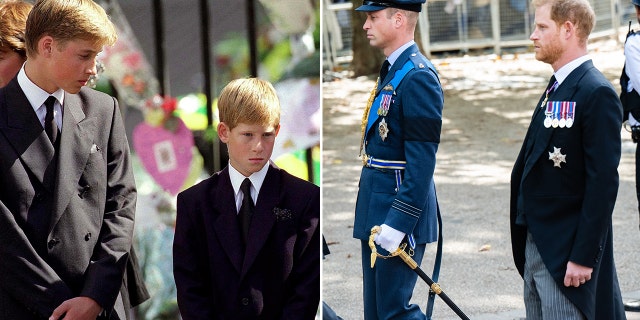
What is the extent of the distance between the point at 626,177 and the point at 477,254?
2925 millimetres

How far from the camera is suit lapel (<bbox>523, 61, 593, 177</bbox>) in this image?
4129 mm

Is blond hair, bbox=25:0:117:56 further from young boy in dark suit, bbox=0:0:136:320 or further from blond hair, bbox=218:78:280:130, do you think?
blond hair, bbox=218:78:280:130

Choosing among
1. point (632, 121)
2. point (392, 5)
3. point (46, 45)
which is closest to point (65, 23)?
point (46, 45)

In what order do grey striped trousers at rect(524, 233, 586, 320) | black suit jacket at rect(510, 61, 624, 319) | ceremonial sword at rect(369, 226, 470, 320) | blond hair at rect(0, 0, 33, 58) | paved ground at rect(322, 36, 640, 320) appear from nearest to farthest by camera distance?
blond hair at rect(0, 0, 33, 58)
black suit jacket at rect(510, 61, 624, 319)
grey striped trousers at rect(524, 233, 586, 320)
ceremonial sword at rect(369, 226, 470, 320)
paved ground at rect(322, 36, 640, 320)

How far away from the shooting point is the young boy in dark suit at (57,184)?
128 inches

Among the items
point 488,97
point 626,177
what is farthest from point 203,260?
point 488,97

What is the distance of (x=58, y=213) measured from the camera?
328 centimetres

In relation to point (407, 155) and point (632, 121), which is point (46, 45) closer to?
point (407, 155)

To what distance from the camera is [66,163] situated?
10.9ft

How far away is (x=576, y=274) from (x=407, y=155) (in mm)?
781

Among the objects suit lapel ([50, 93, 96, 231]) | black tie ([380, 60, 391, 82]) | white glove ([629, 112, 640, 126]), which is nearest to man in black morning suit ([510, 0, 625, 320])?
black tie ([380, 60, 391, 82])

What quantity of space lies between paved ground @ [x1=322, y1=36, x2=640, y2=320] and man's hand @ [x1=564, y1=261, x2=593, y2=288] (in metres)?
1.80

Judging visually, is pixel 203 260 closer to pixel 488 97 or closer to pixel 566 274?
pixel 566 274

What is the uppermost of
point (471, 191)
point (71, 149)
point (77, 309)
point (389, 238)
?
point (71, 149)
